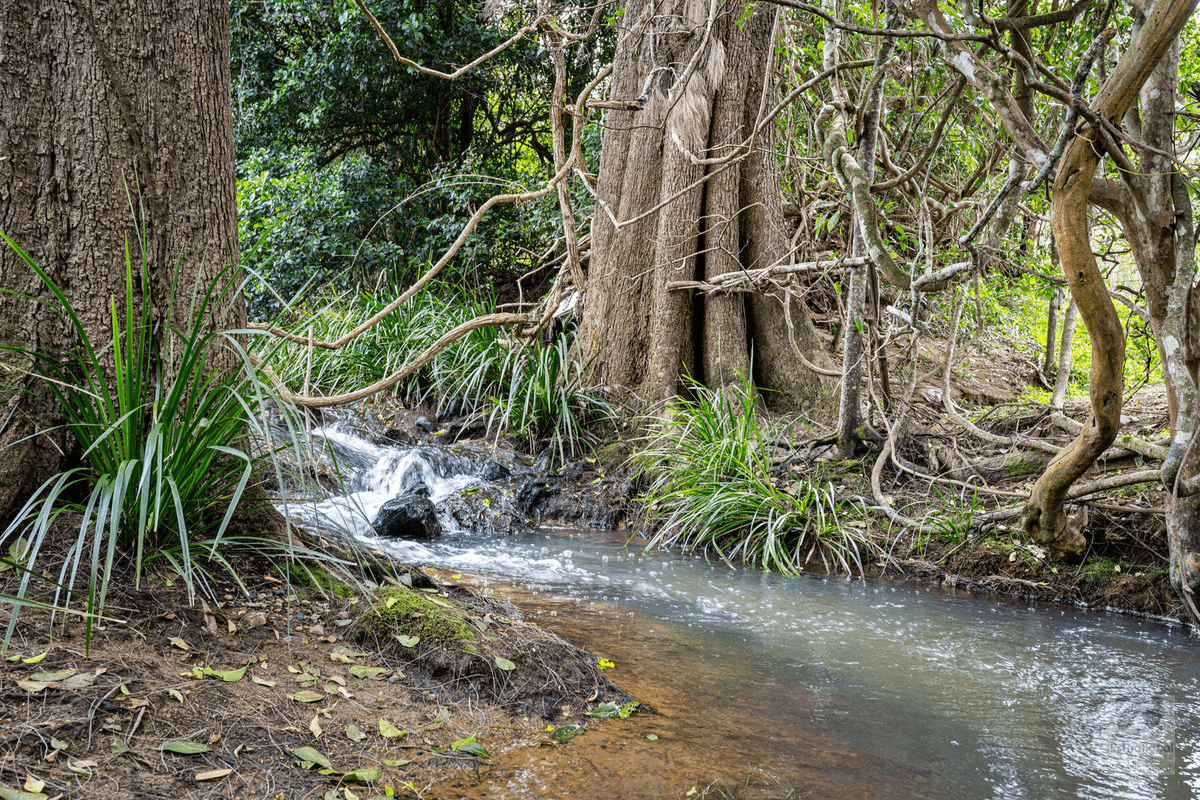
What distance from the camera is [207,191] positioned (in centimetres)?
257

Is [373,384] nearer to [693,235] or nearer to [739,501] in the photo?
[739,501]

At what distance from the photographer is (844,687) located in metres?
2.86

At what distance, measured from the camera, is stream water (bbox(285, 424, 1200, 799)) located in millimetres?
2137

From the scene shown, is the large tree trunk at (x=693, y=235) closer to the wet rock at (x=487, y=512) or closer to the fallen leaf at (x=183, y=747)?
the wet rock at (x=487, y=512)

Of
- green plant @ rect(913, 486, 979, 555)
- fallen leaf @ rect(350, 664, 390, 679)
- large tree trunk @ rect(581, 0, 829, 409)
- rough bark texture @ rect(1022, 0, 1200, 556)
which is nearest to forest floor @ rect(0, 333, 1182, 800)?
fallen leaf @ rect(350, 664, 390, 679)

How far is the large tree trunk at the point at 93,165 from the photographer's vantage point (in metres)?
2.22

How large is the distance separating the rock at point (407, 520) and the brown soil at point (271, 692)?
243cm

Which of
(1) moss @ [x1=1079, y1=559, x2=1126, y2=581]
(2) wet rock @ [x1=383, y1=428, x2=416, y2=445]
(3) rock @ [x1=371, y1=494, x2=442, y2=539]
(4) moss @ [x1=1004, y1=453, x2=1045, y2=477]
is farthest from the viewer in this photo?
(2) wet rock @ [x1=383, y1=428, x2=416, y2=445]

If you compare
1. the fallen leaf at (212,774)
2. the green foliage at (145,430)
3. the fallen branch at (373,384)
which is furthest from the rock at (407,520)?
the fallen leaf at (212,774)

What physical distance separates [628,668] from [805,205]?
5.33 meters

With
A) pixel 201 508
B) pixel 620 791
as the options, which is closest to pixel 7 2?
pixel 201 508

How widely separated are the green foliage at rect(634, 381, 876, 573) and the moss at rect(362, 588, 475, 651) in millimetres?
2493

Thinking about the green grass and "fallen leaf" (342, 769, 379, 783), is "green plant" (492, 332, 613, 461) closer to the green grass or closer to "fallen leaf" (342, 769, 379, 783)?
the green grass

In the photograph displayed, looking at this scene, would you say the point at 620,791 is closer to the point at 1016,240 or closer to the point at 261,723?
the point at 261,723
